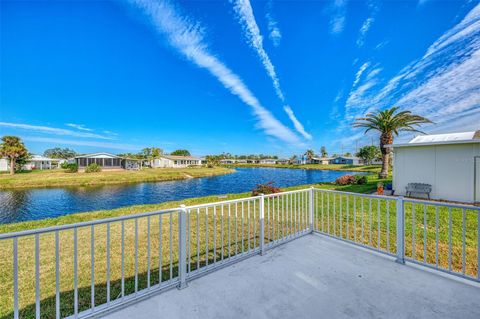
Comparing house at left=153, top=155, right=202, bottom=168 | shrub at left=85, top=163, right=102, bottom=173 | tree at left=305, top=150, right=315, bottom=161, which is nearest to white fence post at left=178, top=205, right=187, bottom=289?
shrub at left=85, top=163, right=102, bottom=173

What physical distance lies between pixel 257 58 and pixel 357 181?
466 inches

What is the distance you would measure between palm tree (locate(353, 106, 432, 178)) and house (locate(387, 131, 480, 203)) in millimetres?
6365

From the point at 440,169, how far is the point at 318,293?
362 inches

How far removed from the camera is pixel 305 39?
11.7 meters

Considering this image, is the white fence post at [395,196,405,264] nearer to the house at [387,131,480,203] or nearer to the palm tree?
the house at [387,131,480,203]

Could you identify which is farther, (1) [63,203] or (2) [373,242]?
(1) [63,203]

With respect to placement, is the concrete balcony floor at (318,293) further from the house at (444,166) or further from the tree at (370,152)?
the tree at (370,152)

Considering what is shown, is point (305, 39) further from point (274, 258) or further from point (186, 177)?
point (186, 177)

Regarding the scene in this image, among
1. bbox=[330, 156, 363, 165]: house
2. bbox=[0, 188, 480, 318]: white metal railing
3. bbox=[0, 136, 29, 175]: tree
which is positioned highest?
bbox=[0, 136, 29, 175]: tree

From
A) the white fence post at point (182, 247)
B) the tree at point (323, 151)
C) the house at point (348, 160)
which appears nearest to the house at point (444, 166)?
the white fence post at point (182, 247)

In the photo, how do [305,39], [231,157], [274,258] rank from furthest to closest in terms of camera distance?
[231,157] < [305,39] < [274,258]

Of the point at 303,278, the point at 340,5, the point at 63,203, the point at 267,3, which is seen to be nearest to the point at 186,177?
the point at 63,203

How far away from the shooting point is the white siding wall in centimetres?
703

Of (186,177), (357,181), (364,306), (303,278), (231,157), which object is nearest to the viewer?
(364,306)
